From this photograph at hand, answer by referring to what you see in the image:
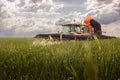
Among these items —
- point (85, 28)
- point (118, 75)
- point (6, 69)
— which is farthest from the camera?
point (85, 28)

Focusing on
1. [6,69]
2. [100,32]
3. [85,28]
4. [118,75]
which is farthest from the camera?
[100,32]

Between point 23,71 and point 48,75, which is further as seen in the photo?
point 23,71

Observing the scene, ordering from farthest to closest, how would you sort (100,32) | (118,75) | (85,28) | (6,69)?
(100,32)
(85,28)
(6,69)
(118,75)

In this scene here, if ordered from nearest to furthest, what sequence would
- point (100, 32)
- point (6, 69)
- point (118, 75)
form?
point (118, 75) → point (6, 69) → point (100, 32)

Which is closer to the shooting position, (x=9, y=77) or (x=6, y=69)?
(x=9, y=77)

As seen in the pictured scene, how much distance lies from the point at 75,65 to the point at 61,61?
265 mm

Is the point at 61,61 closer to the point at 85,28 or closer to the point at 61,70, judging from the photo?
the point at 61,70

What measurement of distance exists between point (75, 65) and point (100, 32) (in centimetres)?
2069

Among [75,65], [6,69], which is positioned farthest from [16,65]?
[75,65]

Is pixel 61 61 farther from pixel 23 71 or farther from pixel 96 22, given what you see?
pixel 96 22

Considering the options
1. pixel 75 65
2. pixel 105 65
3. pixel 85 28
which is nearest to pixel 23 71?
pixel 75 65

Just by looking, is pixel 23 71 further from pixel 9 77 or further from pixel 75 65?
pixel 75 65

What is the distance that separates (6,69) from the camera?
12.9 feet

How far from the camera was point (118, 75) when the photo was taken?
136 inches
